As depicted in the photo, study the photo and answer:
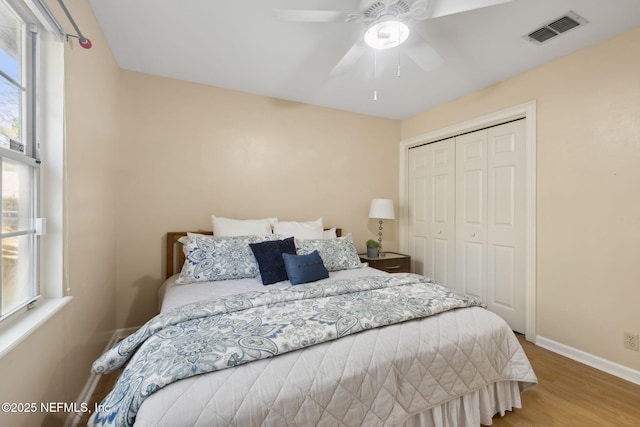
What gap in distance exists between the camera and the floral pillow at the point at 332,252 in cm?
253

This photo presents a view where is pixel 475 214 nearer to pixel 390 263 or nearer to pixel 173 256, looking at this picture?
pixel 390 263

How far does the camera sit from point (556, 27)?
193 cm

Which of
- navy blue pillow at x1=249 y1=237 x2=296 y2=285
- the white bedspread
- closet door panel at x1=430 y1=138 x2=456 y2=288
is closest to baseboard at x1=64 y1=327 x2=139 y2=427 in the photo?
A: the white bedspread

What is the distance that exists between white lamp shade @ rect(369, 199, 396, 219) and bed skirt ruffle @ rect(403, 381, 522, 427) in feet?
6.75

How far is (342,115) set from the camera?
3.58 meters

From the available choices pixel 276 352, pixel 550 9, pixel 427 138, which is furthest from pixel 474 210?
pixel 276 352

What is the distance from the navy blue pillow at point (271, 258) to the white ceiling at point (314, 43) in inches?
61.4

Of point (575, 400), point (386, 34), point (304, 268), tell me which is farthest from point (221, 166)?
point (575, 400)

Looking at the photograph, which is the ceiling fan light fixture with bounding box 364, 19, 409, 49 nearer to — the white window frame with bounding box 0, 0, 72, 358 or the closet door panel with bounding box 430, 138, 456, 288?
the white window frame with bounding box 0, 0, 72, 358

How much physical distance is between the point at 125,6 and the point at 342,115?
2.35 meters

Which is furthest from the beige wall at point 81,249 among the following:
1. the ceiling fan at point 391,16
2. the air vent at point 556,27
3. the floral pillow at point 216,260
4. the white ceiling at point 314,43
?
the air vent at point 556,27

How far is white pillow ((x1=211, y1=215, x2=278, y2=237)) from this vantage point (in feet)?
8.64

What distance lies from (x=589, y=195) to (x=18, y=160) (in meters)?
3.46

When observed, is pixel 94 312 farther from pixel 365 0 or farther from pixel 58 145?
pixel 365 0
